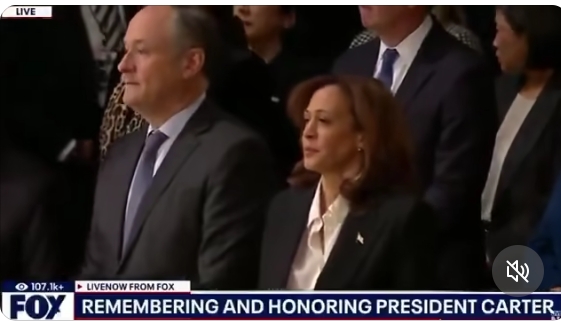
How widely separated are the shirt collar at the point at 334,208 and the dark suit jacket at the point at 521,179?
0.34m

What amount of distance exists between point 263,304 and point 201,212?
0.25m

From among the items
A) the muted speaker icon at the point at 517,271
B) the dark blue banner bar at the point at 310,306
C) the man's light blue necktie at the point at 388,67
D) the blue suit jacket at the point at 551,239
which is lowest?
the dark blue banner bar at the point at 310,306

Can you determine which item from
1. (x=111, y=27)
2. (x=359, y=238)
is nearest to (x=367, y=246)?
(x=359, y=238)

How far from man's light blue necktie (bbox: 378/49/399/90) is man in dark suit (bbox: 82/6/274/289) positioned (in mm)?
309

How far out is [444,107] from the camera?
6.41 ft

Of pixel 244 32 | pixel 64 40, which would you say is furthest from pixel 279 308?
pixel 64 40

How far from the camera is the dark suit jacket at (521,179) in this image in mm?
1974

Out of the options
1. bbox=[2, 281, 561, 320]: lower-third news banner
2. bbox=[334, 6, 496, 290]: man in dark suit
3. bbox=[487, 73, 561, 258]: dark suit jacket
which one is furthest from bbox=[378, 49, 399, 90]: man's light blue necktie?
bbox=[2, 281, 561, 320]: lower-third news banner

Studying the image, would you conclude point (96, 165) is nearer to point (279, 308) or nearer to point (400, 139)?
point (279, 308)

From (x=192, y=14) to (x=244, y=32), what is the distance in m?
0.12

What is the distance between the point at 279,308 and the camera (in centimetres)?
198

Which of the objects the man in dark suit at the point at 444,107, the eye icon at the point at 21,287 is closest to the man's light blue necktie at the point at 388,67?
the man in dark suit at the point at 444,107

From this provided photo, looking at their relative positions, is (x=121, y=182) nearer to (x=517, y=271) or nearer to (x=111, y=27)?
(x=111, y=27)

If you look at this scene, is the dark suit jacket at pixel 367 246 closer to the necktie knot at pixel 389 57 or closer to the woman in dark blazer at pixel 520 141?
the woman in dark blazer at pixel 520 141
